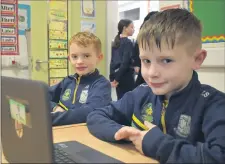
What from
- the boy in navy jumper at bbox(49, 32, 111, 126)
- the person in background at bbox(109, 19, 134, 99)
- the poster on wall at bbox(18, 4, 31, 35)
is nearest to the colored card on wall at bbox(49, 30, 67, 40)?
the poster on wall at bbox(18, 4, 31, 35)

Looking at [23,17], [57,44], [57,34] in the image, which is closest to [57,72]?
[57,44]

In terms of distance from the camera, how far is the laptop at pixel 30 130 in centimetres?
50

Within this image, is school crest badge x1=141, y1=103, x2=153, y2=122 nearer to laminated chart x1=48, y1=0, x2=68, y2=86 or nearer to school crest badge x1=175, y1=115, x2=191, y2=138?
school crest badge x1=175, y1=115, x2=191, y2=138

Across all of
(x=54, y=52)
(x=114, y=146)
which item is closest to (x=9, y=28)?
(x=54, y=52)

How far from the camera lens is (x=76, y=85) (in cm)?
149

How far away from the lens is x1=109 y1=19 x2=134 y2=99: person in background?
3248mm

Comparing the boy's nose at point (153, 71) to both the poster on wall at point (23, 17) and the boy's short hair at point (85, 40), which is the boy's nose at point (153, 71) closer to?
the boy's short hair at point (85, 40)

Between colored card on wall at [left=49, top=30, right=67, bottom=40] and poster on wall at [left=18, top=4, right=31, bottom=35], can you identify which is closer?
poster on wall at [left=18, top=4, right=31, bottom=35]

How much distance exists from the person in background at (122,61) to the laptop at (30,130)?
98.8 inches

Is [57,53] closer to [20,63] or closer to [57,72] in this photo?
[57,72]

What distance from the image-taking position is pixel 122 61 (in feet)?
10.7

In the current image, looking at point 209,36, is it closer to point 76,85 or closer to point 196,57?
point 76,85

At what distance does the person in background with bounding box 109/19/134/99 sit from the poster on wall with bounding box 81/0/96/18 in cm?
37

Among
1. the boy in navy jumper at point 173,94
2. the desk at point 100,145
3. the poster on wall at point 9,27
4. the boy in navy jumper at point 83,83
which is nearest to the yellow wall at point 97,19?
the poster on wall at point 9,27
